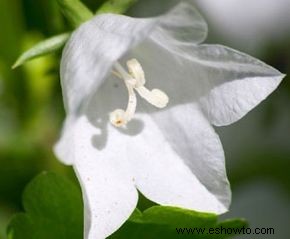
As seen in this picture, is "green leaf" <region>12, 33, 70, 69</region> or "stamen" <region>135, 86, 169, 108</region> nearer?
"green leaf" <region>12, 33, 70, 69</region>

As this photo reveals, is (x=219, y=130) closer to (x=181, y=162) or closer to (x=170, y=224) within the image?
(x=181, y=162)

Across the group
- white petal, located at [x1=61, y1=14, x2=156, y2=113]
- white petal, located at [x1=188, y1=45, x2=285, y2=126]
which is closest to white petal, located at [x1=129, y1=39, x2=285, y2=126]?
white petal, located at [x1=188, y1=45, x2=285, y2=126]

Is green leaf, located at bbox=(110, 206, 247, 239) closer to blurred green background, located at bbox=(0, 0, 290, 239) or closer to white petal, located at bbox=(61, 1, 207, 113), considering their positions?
white petal, located at bbox=(61, 1, 207, 113)

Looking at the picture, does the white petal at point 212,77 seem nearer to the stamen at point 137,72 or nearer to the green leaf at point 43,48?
the stamen at point 137,72

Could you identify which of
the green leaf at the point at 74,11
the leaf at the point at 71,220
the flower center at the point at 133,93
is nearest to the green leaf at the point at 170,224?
the leaf at the point at 71,220

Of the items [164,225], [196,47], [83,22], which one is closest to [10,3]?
[83,22]

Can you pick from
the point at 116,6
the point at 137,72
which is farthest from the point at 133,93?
the point at 116,6

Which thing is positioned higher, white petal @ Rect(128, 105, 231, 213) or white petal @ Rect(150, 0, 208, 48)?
white petal @ Rect(150, 0, 208, 48)
